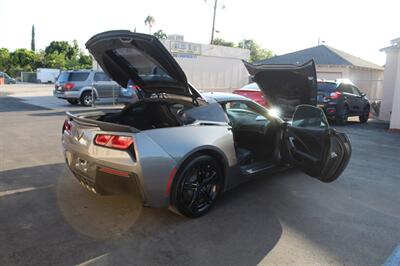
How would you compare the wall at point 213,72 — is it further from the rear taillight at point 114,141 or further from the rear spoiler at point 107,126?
the rear taillight at point 114,141

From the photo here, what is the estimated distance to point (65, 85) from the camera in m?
16.1

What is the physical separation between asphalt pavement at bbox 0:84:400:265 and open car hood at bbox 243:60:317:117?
1.21 metres

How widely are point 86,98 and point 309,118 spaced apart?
13.4 m

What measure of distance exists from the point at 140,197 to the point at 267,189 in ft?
7.20

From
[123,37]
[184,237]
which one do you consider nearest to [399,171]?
[184,237]

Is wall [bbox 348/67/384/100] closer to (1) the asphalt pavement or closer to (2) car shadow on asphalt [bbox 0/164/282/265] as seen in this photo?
(1) the asphalt pavement

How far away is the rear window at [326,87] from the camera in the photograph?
38.1 ft

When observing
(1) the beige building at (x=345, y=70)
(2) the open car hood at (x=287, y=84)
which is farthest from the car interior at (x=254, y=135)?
(1) the beige building at (x=345, y=70)

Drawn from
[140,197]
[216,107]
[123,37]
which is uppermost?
[123,37]

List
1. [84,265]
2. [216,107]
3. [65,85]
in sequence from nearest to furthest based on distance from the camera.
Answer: [84,265], [216,107], [65,85]

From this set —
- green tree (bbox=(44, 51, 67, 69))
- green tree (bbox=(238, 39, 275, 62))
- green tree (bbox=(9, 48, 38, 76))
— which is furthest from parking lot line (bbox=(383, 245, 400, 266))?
green tree (bbox=(238, 39, 275, 62))

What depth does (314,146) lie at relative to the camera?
4684 mm

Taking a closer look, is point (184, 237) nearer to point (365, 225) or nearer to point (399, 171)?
point (365, 225)

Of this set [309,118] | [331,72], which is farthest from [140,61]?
[331,72]
